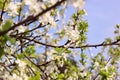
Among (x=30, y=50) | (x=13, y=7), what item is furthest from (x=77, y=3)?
(x=30, y=50)

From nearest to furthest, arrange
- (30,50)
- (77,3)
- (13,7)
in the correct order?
(77,3) < (13,7) < (30,50)

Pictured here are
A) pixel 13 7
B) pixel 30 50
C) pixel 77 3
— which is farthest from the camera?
pixel 30 50

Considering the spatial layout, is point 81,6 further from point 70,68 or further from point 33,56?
point 70,68

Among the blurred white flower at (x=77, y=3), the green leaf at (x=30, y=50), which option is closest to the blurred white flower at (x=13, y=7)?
the blurred white flower at (x=77, y=3)

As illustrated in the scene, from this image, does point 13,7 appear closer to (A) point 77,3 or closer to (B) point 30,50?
(A) point 77,3

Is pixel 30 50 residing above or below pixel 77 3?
below

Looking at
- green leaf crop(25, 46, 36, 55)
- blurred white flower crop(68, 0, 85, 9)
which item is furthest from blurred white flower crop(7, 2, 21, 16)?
green leaf crop(25, 46, 36, 55)

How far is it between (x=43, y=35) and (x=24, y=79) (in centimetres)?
147

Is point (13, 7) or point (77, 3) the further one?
point (13, 7)

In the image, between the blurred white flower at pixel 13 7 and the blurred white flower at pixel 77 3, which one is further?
the blurred white flower at pixel 13 7

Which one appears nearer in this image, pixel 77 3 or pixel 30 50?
pixel 77 3

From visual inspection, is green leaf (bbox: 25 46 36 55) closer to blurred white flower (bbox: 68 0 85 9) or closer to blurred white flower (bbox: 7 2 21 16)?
blurred white flower (bbox: 7 2 21 16)

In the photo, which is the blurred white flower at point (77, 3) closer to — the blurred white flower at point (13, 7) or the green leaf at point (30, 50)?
the blurred white flower at point (13, 7)

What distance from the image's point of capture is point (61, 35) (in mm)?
4039
